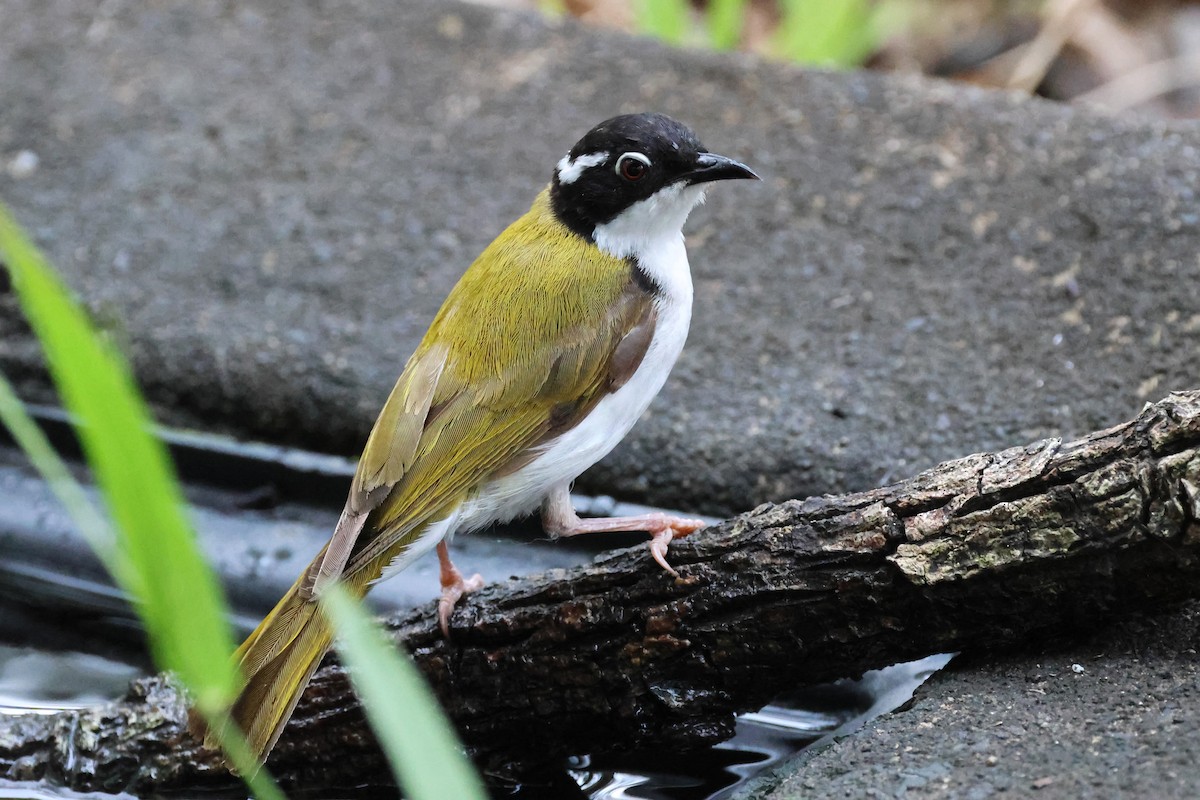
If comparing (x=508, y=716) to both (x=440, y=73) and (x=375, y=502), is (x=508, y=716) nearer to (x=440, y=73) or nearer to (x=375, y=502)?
(x=375, y=502)

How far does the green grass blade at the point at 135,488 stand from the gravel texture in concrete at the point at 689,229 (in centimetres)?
271

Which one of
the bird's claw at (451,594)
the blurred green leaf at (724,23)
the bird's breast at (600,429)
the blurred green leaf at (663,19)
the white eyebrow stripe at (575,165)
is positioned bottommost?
the bird's claw at (451,594)

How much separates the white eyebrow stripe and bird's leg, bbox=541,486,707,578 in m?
0.87

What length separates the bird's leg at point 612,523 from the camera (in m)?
3.00

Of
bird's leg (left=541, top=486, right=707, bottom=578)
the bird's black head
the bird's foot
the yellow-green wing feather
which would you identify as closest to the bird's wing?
the yellow-green wing feather

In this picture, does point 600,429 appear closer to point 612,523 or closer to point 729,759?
point 612,523

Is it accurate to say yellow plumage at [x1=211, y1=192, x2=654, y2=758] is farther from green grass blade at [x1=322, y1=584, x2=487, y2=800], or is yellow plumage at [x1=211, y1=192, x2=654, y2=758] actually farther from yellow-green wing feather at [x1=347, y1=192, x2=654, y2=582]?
green grass blade at [x1=322, y1=584, x2=487, y2=800]

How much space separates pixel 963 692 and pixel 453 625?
1.23 metres

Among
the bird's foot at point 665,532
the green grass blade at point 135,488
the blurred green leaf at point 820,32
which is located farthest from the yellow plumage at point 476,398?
the blurred green leaf at point 820,32

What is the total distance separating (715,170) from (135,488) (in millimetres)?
2260

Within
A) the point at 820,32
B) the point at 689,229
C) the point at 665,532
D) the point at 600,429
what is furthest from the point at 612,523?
the point at 820,32

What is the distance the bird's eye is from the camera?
336 cm

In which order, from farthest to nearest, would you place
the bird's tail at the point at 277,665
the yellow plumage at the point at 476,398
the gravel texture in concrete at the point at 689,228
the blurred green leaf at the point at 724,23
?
the blurred green leaf at the point at 724,23 < the gravel texture in concrete at the point at 689,228 < the yellow plumage at the point at 476,398 < the bird's tail at the point at 277,665

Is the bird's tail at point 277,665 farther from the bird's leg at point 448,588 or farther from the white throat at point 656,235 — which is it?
the white throat at point 656,235
